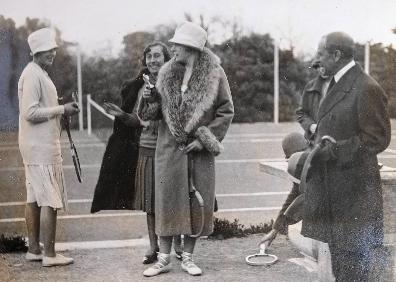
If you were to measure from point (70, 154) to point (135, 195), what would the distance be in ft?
1.41

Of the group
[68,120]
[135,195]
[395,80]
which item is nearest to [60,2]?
[68,120]

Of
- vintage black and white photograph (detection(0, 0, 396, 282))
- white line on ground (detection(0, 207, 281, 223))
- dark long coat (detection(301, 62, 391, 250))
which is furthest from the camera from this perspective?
white line on ground (detection(0, 207, 281, 223))

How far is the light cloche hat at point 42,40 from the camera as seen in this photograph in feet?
12.1

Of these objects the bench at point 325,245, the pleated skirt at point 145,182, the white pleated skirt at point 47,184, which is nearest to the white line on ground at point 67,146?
the white pleated skirt at point 47,184

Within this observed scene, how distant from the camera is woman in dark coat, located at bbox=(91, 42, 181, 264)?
3832 mm

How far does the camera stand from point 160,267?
3861 millimetres

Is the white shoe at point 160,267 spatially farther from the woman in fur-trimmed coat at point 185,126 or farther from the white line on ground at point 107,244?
the white line on ground at point 107,244

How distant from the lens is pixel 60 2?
→ 12.1 feet

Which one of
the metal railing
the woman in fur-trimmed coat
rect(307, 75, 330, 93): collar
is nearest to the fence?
the metal railing

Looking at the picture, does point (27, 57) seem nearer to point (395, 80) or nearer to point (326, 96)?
point (326, 96)

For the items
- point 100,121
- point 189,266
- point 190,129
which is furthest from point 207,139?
point 189,266

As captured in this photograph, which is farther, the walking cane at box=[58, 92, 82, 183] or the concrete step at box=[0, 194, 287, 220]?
the concrete step at box=[0, 194, 287, 220]

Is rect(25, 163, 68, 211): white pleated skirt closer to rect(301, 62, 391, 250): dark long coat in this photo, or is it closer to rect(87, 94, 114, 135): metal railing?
rect(87, 94, 114, 135): metal railing

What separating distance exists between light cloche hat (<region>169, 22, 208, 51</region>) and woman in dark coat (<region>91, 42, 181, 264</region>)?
0.16 m
